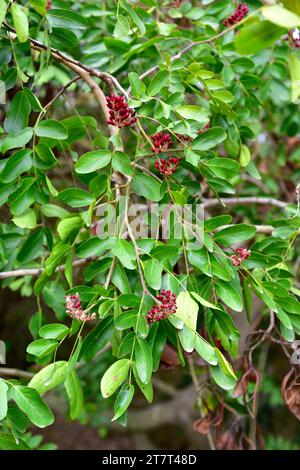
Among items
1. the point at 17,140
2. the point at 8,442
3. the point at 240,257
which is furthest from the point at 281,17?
the point at 8,442

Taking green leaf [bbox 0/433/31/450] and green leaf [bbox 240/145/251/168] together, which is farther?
green leaf [bbox 240/145/251/168]

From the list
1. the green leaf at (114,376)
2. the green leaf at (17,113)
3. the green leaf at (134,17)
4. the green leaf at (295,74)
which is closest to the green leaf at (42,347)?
the green leaf at (114,376)

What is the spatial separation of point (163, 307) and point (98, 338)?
18 cm

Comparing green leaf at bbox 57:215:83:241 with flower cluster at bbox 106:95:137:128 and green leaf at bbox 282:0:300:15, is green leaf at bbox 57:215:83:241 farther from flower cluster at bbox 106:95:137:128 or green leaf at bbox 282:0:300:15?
green leaf at bbox 282:0:300:15

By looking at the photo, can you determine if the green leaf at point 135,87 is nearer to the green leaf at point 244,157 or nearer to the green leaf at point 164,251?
the green leaf at point 164,251

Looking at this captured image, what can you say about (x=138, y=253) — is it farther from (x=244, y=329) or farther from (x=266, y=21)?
(x=244, y=329)

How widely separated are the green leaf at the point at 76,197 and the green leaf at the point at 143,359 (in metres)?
0.28

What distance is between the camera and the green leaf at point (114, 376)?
0.88m

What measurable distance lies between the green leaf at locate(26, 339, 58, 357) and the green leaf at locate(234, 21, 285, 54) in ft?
1.89

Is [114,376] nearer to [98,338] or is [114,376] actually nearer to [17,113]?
[98,338]

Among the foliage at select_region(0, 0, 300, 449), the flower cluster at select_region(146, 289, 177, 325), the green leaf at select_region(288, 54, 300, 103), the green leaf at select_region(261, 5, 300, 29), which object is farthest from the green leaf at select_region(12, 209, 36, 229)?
the green leaf at select_region(261, 5, 300, 29)

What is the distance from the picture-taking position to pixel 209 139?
107 cm

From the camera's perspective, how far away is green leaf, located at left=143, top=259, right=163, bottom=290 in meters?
0.92
